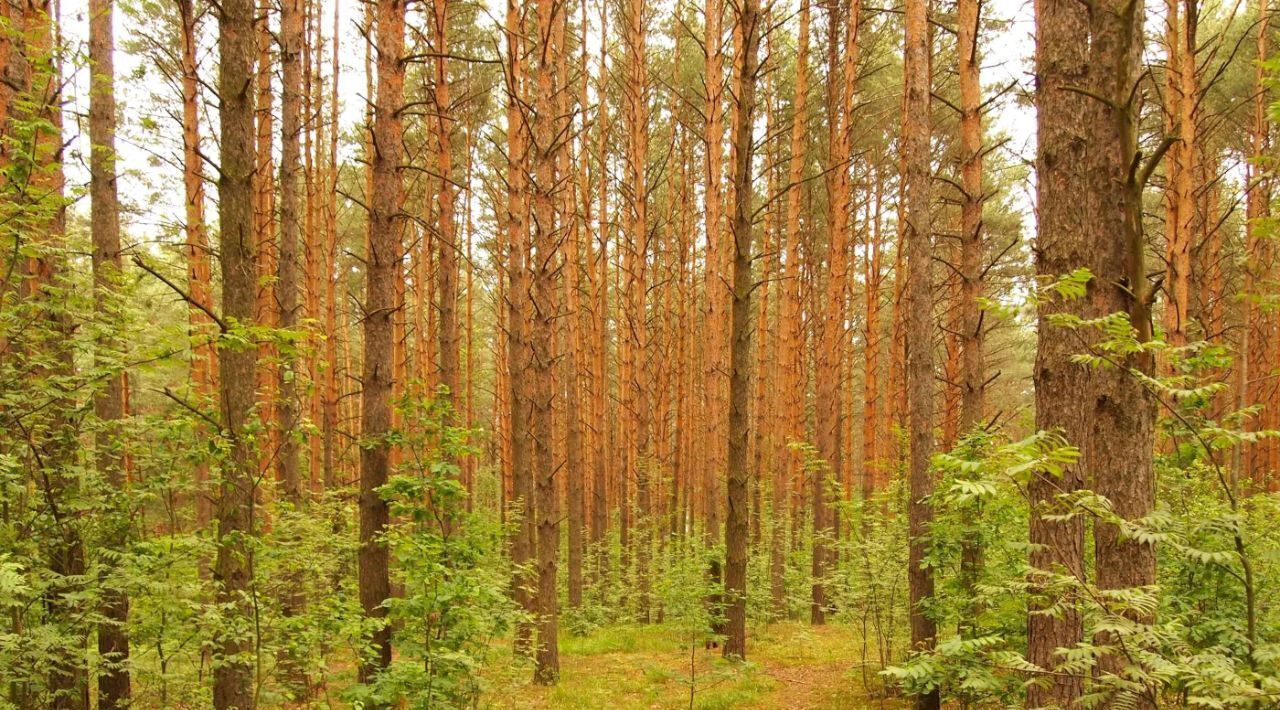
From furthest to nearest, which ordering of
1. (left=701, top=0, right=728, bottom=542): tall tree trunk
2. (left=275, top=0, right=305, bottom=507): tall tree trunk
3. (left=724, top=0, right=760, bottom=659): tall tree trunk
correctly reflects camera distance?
(left=701, top=0, right=728, bottom=542): tall tree trunk
(left=275, top=0, right=305, bottom=507): tall tree trunk
(left=724, top=0, right=760, bottom=659): tall tree trunk

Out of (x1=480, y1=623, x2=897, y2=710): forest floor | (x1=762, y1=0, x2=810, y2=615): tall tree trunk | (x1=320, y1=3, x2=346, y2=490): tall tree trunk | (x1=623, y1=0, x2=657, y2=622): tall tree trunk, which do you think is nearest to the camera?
(x1=480, y1=623, x2=897, y2=710): forest floor

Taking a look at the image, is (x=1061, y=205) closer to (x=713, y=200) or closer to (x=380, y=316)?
(x=380, y=316)

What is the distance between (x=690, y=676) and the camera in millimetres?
8328

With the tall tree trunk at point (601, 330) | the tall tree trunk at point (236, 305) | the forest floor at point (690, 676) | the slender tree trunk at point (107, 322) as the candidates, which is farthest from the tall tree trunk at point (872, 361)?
the slender tree trunk at point (107, 322)

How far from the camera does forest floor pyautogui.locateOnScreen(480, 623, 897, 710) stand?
7117 mm

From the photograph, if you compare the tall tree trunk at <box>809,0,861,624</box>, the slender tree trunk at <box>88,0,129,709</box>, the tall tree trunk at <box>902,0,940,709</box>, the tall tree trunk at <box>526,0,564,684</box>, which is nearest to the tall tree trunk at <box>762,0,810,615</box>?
Answer: the tall tree trunk at <box>809,0,861,624</box>

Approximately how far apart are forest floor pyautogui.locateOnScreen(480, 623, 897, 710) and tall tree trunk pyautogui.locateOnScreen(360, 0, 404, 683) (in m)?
1.58

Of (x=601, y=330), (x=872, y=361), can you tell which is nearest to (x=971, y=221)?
(x=872, y=361)

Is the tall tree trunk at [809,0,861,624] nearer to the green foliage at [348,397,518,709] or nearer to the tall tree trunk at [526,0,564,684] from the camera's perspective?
the tall tree trunk at [526,0,564,684]

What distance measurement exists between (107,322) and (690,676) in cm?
750

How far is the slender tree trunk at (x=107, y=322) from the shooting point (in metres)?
4.70

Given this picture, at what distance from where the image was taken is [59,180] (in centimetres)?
646

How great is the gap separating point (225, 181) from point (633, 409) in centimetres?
1082

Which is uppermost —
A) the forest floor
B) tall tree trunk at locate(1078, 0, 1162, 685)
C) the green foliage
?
tall tree trunk at locate(1078, 0, 1162, 685)
